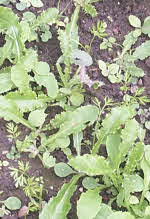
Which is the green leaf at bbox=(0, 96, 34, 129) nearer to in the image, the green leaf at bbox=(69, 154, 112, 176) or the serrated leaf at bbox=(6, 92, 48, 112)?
the serrated leaf at bbox=(6, 92, 48, 112)

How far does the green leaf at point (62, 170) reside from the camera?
2.14 meters

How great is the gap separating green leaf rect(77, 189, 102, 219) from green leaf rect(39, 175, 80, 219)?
0.21 feet

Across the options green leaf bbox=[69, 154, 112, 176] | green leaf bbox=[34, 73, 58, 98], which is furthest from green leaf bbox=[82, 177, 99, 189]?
green leaf bbox=[34, 73, 58, 98]

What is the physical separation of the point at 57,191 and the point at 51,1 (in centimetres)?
97

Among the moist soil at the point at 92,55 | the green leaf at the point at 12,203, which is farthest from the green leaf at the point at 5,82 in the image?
the green leaf at the point at 12,203

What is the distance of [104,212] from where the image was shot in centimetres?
202

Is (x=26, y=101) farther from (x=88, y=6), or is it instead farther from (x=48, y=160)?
(x=88, y=6)

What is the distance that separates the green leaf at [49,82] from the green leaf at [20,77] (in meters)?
0.08

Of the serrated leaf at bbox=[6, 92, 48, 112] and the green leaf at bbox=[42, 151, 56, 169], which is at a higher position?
the serrated leaf at bbox=[6, 92, 48, 112]

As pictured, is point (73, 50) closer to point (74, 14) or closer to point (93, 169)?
point (74, 14)

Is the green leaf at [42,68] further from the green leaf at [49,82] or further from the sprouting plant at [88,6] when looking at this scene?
the sprouting plant at [88,6]

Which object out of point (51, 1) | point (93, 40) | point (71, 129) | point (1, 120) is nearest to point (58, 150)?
point (71, 129)

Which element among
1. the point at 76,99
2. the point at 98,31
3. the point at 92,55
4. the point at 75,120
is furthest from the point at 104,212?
the point at 98,31

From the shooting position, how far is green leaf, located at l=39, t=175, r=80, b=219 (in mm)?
2010
